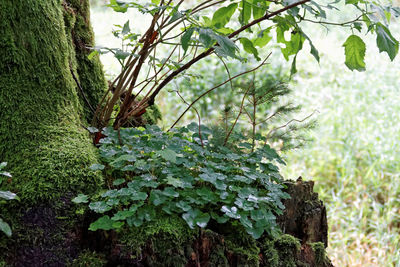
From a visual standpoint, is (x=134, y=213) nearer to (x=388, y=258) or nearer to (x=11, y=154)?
(x=11, y=154)

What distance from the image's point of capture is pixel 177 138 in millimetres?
1739

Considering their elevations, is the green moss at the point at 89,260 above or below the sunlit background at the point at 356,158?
below

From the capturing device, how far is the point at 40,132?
5.06 feet

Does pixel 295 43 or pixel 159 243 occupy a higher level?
pixel 295 43

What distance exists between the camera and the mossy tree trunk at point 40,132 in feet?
4.25

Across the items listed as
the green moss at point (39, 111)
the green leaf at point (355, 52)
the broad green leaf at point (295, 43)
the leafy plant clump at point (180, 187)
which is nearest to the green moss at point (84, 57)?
the green moss at point (39, 111)

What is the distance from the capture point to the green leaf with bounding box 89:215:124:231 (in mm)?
1272

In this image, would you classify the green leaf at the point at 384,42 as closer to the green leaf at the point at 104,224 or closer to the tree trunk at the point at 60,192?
the tree trunk at the point at 60,192

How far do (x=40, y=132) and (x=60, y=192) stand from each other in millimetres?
311

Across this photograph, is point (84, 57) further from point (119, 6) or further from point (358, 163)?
point (358, 163)

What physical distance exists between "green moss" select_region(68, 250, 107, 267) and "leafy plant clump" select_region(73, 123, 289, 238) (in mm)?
127

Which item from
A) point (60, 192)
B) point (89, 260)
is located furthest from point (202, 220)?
point (60, 192)

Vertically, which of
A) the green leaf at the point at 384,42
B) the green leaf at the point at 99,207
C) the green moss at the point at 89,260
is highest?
the green leaf at the point at 384,42

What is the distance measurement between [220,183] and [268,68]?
3.51 metres
